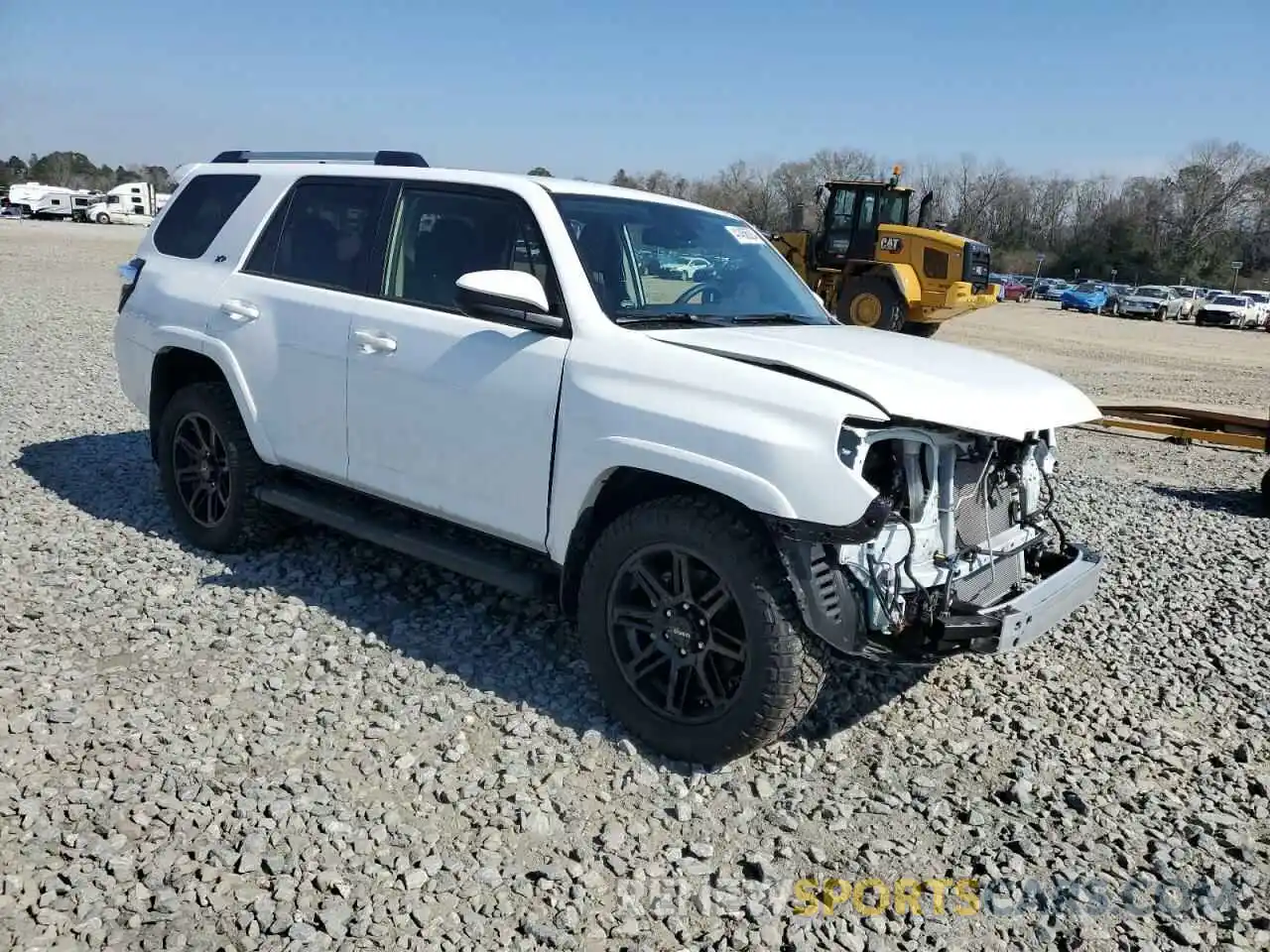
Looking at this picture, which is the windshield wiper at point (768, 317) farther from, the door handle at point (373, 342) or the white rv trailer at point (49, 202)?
the white rv trailer at point (49, 202)

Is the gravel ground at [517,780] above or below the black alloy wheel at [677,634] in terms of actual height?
below

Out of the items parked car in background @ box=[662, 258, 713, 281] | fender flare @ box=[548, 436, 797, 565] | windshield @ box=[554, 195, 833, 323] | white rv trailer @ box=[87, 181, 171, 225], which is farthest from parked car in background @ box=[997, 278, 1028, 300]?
white rv trailer @ box=[87, 181, 171, 225]

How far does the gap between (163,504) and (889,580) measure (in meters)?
4.79

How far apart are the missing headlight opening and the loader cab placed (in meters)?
18.4

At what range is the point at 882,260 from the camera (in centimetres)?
2134

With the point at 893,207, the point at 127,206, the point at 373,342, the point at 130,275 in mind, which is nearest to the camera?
the point at 373,342

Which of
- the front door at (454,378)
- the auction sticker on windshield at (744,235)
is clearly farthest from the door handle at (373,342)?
the auction sticker on windshield at (744,235)

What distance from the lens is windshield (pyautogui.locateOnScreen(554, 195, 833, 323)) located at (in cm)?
416

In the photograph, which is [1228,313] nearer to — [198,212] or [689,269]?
[689,269]

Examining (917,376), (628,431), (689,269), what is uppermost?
(689,269)

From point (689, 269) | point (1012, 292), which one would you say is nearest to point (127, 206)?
point (1012, 292)

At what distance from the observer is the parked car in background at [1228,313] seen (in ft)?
141

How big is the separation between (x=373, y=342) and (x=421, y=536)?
0.87 m

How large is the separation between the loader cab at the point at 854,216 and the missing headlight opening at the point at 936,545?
18350mm
